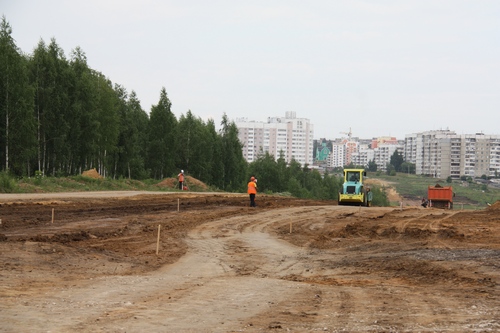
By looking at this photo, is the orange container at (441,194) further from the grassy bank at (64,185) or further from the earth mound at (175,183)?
the grassy bank at (64,185)

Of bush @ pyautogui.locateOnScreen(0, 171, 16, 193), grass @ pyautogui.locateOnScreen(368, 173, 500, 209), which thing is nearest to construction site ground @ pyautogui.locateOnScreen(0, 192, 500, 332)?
bush @ pyautogui.locateOnScreen(0, 171, 16, 193)

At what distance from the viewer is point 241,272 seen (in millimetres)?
14414

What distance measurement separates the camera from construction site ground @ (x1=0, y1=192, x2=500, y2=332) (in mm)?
8477

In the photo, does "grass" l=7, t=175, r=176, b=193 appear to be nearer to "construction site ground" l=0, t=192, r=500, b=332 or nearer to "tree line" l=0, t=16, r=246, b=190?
"tree line" l=0, t=16, r=246, b=190

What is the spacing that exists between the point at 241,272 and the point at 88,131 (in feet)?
148

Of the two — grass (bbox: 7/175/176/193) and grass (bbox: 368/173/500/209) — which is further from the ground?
grass (bbox: 7/175/176/193)

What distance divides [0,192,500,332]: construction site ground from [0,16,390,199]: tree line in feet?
63.2

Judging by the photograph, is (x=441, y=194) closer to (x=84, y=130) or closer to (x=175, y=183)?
(x=175, y=183)

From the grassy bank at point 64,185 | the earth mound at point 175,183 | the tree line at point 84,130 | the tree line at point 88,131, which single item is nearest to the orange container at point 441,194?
the earth mound at point 175,183

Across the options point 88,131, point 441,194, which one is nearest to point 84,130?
point 88,131

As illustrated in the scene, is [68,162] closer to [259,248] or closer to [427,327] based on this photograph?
[259,248]

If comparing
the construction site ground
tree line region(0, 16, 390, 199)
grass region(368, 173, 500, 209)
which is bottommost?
grass region(368, 173, 500, 209)

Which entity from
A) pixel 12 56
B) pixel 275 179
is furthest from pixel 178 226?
pixel 275 179

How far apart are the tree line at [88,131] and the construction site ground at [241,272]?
19271 millimetres
